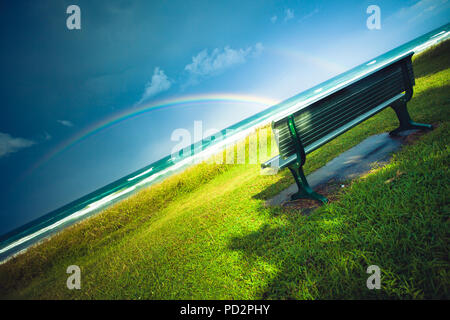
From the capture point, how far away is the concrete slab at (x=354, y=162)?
10.3 ft

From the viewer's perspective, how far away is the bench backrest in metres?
2.66

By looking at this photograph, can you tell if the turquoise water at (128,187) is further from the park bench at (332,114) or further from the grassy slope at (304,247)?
the grassy slope at (304,247)

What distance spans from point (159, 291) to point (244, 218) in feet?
5.67

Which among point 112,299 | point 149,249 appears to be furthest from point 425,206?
point 149,249

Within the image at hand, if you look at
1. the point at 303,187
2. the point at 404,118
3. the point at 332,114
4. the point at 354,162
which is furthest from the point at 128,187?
the point at 404,118

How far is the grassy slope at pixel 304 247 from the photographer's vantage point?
1475mm

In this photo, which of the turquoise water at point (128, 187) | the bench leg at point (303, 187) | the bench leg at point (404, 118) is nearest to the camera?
the bench leg at point (303, 187)

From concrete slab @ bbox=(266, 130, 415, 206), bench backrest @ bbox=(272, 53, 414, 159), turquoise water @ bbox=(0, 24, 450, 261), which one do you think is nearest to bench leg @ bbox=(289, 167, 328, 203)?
bench backrest @ bbox=(272, 53, 414, 159)

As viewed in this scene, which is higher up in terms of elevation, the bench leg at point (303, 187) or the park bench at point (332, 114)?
the park bench at point (332, 114)

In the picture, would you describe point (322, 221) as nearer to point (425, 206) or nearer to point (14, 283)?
point (425, 206)

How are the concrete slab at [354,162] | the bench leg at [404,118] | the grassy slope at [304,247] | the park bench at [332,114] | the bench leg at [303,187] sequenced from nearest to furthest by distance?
1. the grassy slope at [304,247]
2. the park bench at [332,114]
3. the bench leg at [303,187]
4. the concrete slab at [354,162]
5. the bench leg at [404,118]

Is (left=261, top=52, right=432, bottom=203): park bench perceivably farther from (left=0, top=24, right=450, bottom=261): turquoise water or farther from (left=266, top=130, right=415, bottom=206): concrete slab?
(left=266, top=130, right=415, bottom=206): concrete slab

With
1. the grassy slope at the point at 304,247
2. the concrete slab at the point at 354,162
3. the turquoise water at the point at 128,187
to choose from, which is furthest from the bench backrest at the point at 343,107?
the grassy slope at the point at 304,247

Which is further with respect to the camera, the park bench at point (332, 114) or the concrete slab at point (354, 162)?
the concrete slab at point (354, 162)
